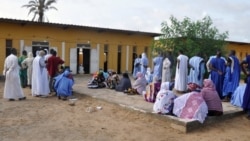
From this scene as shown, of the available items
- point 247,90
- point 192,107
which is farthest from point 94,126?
point 247,90

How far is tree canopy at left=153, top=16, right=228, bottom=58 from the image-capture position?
56.1ft

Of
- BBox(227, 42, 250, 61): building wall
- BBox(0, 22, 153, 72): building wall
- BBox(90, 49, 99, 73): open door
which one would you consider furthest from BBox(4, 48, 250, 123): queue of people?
BBox(227, 42, 250, 61): building wall

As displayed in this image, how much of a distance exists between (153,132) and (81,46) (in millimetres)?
16364

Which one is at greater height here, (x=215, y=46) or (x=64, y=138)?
(x=215, y=46)

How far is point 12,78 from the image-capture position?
10148 mm

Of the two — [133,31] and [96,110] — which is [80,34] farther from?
[96,110]

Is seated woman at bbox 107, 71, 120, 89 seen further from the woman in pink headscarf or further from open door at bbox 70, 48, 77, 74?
open door at bbox 70, 48, 77, 74

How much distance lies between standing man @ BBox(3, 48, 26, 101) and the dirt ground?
870 millimetres

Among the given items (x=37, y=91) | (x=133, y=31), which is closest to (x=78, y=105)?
(x=37, y=91)

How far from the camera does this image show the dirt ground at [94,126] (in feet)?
21.3

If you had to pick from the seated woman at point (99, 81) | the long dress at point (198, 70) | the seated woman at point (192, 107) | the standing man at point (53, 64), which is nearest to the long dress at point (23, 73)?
the standing man at point (53, 64)

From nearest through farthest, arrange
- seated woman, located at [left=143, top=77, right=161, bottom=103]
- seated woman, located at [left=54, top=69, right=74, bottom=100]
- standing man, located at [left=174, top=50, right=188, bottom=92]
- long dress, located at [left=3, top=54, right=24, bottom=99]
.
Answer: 1. seated woman, located at [left=143, top=77, right=161, bottom=103]
2. long dress, located at [left=3, top=54, right=24, bottom=99]
3. seated woman, located at [left=54, top=69, right=74, bottom=100]
4. standing man, located at [left=174, top=50, right=188, bottom=92]

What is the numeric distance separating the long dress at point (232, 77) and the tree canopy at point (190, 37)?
697cm

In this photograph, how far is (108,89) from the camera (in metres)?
12.3
